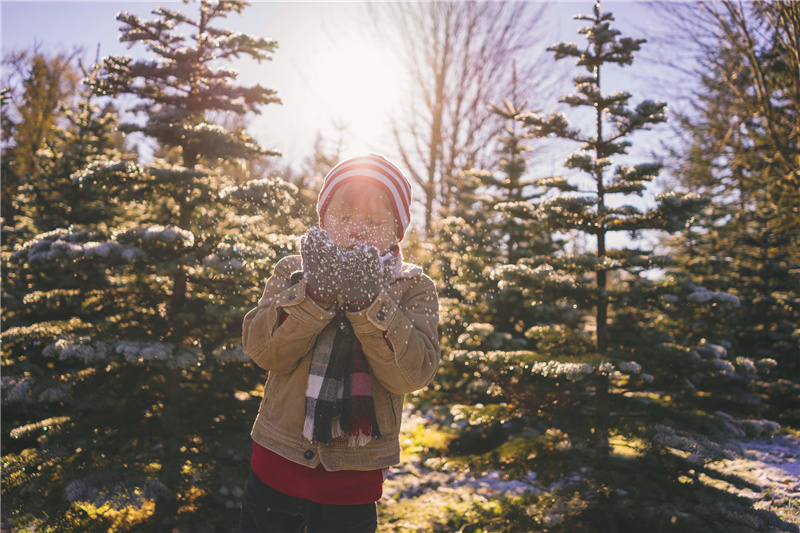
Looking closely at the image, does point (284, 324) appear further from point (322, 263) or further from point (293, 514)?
point (293, 514)

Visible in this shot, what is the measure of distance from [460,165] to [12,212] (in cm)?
980

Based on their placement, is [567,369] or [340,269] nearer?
[340,269]

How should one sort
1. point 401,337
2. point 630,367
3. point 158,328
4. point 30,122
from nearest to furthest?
point 401,337 → point 630,367 → point 158,328 → point 30,122

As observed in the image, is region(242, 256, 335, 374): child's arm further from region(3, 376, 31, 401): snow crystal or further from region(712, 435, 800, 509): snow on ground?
region(712, 435, 800, 509): snow on ground

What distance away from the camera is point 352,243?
1601mm

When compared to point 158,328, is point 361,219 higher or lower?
higher

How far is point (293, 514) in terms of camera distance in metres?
1.64

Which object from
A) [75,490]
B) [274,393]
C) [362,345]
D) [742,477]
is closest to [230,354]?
[75,490]

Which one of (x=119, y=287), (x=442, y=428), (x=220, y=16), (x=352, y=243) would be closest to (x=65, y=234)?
(x=119, y=287)

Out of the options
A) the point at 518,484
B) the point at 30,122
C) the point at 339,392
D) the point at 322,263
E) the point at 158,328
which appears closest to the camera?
the point at 322,263

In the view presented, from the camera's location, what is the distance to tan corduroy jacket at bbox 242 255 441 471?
142cm

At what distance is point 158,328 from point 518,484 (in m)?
3.65

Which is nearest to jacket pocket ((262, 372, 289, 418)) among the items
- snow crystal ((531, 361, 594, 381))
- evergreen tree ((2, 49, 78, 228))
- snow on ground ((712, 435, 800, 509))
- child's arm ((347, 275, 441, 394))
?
child's arm ((347, 275, 441, 394))

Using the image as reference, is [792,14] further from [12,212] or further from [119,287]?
[12,212]
